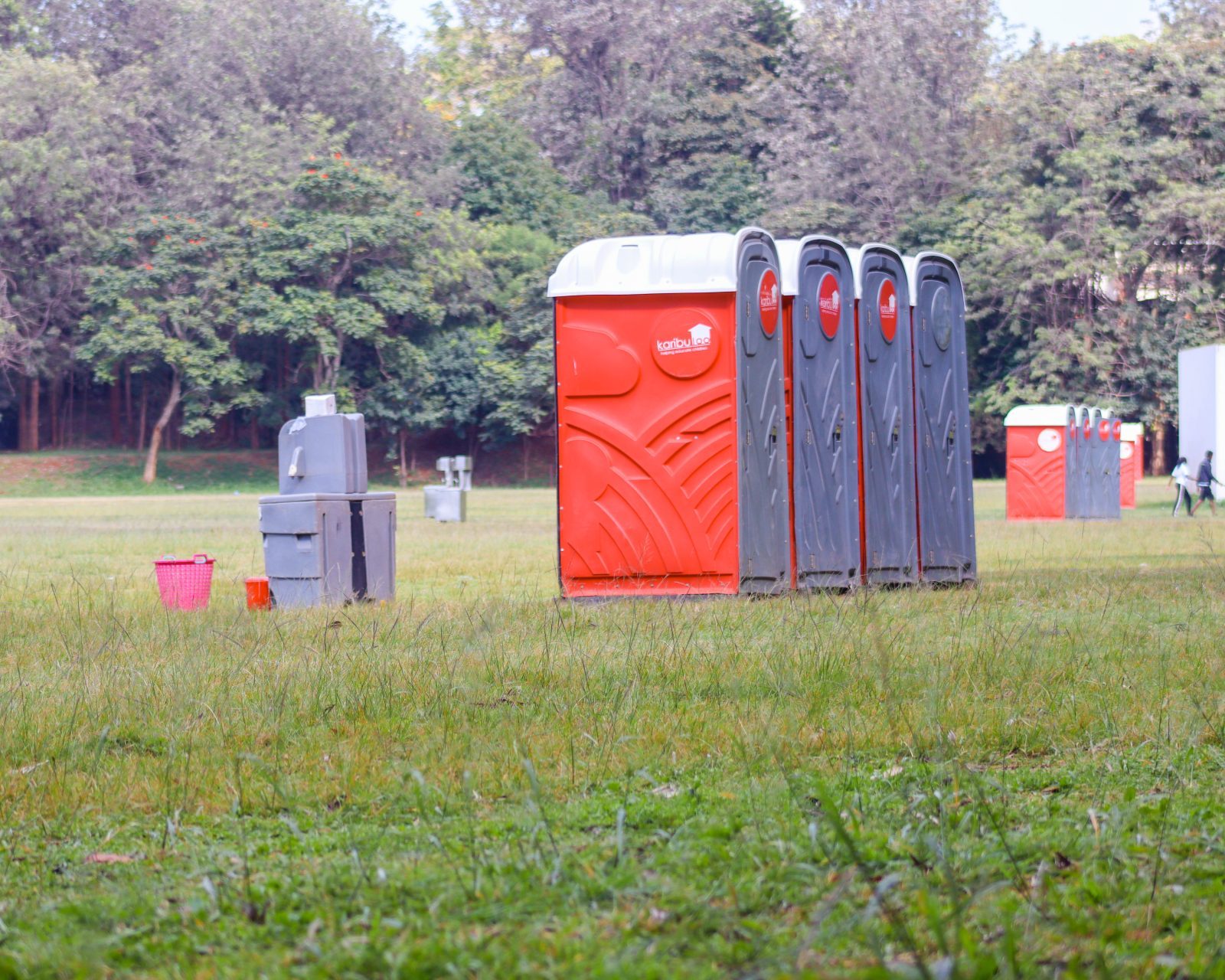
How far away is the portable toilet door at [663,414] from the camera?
34.1 feet

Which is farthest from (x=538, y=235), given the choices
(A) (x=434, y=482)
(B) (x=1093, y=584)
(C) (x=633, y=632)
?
(C) (x=633, y=632)

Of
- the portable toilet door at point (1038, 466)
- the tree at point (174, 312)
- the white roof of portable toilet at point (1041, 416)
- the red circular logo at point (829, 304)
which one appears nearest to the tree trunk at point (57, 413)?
the tree at point (174, 312)

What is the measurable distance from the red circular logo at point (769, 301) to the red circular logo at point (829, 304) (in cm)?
61

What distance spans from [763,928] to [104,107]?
50.3 meters

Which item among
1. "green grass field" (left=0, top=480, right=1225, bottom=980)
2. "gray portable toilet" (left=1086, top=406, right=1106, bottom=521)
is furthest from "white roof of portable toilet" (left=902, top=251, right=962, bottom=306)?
"gray portable toilet" (left=1086, top=406, right=1106, bottom=521)

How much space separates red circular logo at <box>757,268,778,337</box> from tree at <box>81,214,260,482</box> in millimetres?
38662

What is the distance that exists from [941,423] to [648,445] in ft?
11.4

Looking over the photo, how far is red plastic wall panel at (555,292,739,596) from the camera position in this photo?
10391 millimetres

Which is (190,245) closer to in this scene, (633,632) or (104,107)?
(104,107)

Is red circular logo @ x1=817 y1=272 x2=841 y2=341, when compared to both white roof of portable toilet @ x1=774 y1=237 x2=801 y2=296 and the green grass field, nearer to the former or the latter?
white roof of portable toilet @ x1=774 y1=237 x2=801 y2=296

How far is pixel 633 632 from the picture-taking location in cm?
764

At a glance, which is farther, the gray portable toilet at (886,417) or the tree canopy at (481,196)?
the tree canopy at (481,196)

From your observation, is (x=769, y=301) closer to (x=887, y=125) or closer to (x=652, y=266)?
(x=652, y=266)

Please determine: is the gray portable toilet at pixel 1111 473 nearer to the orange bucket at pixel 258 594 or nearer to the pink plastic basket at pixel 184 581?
the orange bucket at pixel 258 594
